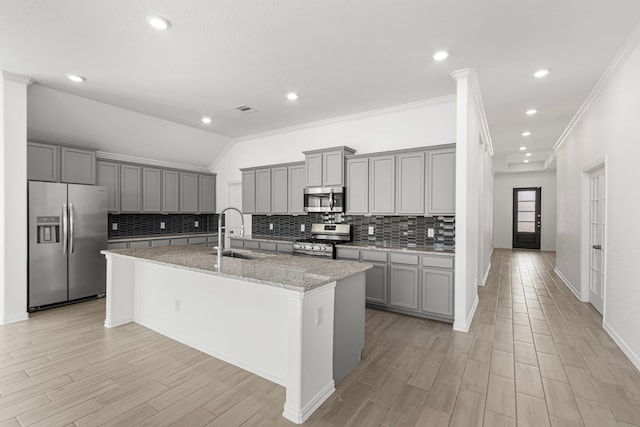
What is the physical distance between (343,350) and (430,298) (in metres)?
1.81

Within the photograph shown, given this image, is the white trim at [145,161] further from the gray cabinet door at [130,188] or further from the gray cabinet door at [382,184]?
the gray cabinet door at [382,184]

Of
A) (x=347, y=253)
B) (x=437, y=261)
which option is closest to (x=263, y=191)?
(x=347, y=253)

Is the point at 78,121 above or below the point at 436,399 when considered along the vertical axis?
above

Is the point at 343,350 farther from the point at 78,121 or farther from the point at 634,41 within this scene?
the point at 78,121

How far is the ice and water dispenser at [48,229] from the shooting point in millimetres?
4137

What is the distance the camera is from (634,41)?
2764 millimetres

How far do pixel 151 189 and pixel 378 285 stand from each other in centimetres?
473

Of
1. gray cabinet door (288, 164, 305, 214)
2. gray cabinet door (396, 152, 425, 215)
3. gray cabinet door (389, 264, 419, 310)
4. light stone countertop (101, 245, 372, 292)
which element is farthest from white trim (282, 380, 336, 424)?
gray cabinet door (288, 164, 305, 214)

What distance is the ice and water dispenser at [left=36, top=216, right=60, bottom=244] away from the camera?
13.6 ft

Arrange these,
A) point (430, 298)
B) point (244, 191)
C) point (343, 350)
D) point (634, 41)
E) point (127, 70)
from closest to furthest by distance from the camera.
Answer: point (343, 350) < point (634, 41) < point (127, 70) < point (430, 298) < point (244, 191)

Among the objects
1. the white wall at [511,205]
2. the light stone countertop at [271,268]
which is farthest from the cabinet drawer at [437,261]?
the white wall at [511,205]

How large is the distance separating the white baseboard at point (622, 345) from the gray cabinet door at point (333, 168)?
3.63m

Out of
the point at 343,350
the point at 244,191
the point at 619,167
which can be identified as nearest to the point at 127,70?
the point at 244,191

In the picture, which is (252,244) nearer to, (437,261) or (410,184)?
(410,184)
